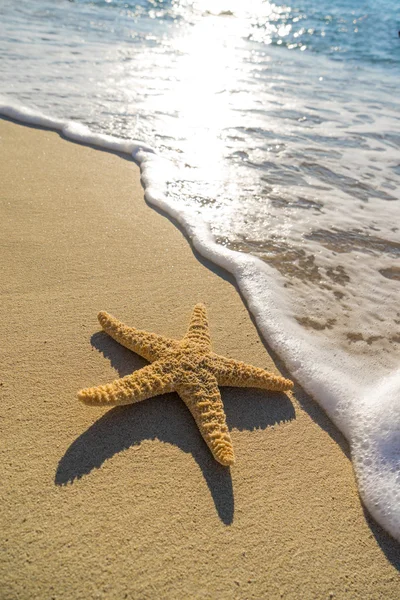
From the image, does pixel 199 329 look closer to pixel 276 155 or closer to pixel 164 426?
pixel 164 426

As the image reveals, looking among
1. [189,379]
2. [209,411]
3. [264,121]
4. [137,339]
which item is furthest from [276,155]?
[209,411]

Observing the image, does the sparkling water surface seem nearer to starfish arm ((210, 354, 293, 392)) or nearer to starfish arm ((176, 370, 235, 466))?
starfish arm ((210, 354, 293, 392))

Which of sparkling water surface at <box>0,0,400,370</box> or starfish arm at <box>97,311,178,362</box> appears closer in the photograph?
starfish arm at <box>97,311,178,362</box>

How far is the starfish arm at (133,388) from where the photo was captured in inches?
87.1

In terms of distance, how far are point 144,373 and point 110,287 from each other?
3.14 ft

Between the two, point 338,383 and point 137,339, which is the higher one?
point 137,339

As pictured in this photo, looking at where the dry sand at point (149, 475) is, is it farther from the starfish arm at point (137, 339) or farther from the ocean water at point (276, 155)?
the ocean water at point (276, 155)

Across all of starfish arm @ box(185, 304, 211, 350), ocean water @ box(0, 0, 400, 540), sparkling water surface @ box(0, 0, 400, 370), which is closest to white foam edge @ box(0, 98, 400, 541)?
ocean water @ box(0, 0, 400, 540)

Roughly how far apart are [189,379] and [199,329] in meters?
0.42

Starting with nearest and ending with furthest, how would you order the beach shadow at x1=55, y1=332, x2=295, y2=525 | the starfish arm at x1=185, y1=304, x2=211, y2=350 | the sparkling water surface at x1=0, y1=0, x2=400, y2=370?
1. the beach shadow at x1=55, y1=332, x2=295, y2=525
2. the starfish arm at x1=185, y1=304, x2=211, y2=350
3. the sparkling water surface at x1=0, y1=0, x2=400, y2=370

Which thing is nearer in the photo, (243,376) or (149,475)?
(149,475)

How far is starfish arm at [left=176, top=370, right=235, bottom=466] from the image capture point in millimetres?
2178

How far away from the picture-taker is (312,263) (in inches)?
147

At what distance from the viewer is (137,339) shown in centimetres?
261
